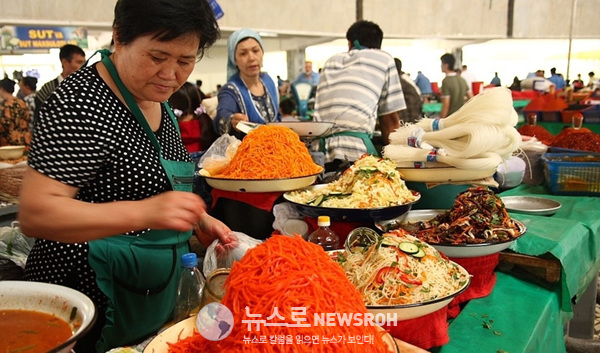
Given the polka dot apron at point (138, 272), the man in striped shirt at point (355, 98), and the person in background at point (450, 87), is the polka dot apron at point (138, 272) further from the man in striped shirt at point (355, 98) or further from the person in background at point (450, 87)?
the person in background at point (450, 87)

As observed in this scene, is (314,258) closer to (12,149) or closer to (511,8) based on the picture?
(12,149)

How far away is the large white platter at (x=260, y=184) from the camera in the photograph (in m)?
2.23

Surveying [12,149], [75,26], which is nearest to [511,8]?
[75,26]

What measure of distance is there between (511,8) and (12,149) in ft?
61.1

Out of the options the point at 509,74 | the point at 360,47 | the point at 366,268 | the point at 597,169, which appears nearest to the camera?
the point at 366,268

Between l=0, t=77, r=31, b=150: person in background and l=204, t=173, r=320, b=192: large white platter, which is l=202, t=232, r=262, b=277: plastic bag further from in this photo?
l=0, t=77, r=31, b=150: person in background

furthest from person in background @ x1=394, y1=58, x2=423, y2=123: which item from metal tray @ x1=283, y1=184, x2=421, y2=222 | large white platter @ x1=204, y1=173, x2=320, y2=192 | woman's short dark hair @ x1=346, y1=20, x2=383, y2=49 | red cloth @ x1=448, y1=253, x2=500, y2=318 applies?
red cloth @ x1=448, y1=253, x2=500, y2=318

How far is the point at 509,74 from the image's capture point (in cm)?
2089

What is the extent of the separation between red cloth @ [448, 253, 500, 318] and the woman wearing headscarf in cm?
208

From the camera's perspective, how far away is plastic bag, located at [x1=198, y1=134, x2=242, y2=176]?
2.52 meters

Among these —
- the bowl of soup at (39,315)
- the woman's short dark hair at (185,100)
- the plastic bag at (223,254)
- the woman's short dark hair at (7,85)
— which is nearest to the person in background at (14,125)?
the woman's short dark hair at (7,85)

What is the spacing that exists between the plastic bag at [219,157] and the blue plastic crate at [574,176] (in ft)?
7.66

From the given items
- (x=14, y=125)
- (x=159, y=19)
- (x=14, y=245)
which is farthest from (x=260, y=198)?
(x=14, y=125)

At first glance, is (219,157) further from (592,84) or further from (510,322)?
(592,84)
